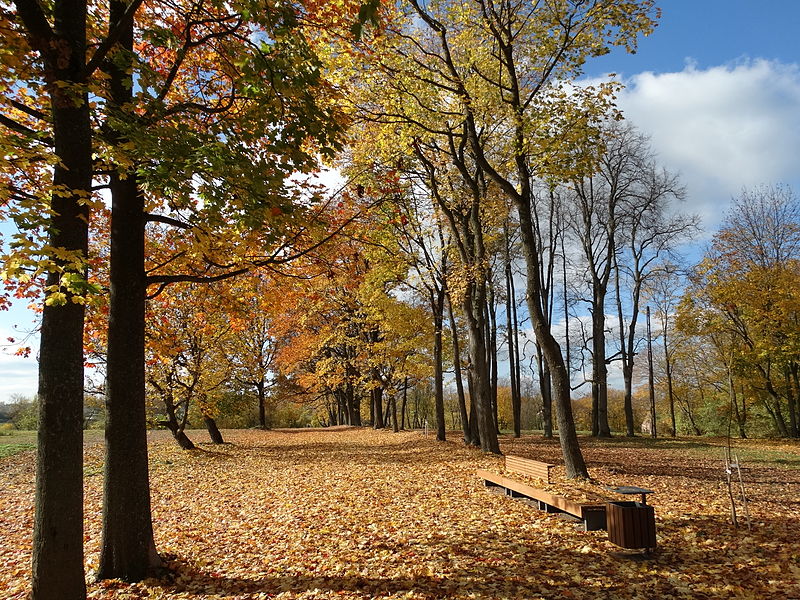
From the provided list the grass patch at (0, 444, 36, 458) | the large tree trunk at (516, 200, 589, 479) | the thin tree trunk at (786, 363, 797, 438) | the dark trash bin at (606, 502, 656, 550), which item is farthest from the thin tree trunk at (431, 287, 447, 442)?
the thin tree trunk at (786, 363, 797, 438)

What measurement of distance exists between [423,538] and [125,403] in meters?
4.10

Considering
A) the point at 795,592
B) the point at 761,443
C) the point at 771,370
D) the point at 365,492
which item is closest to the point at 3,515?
the point at 365,492

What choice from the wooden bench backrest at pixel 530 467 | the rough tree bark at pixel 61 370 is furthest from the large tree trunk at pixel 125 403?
the wooden bench backrest at pixel 530 467

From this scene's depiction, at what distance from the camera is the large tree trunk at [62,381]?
14.3ft

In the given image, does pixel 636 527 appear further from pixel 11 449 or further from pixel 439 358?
pixel 11 449

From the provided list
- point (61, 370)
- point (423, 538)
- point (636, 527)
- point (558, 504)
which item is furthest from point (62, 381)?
point (558, 504)

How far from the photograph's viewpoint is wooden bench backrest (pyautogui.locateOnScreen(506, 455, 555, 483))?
26.4ft

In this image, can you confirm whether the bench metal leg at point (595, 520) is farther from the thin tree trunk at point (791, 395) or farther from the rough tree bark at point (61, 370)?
the thin tree trunk at point (791, 395)

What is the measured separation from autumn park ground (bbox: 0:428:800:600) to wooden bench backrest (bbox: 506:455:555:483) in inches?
23.2

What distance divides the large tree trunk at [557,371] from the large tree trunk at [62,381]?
7745mm

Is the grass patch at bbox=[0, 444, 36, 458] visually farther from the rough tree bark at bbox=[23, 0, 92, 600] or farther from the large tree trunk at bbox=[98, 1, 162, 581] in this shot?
the rough tree bark at bbox=[23, 0, 92, 600]

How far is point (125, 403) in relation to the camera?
5.60m

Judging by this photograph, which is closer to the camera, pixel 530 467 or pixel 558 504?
pixel 558 504

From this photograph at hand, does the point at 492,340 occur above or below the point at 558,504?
above
